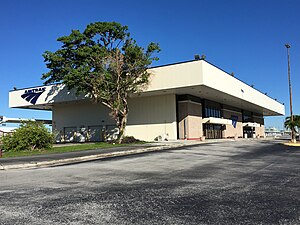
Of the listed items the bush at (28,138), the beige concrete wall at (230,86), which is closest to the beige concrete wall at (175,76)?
the beige concrete wall at (230,86)

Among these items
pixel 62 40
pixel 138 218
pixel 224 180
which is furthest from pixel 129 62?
pixel 138 218

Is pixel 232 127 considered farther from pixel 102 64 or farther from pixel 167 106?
pixel 102 64

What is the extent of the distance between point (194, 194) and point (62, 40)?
26.7 metres

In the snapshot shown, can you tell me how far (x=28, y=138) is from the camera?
22625 mm

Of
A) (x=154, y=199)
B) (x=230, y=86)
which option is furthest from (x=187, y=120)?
(x=154, y=199)

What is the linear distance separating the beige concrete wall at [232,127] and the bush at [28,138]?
30.7 meters

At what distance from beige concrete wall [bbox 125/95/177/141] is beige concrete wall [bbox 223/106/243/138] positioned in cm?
1486

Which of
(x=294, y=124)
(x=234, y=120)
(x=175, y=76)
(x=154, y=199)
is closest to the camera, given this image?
(x=154, y=199)

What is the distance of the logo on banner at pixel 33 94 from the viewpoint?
43.6 m

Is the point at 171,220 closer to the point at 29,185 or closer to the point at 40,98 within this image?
the point at 29,185

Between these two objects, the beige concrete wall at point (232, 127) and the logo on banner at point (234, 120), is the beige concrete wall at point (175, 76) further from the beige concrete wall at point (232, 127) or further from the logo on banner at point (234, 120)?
the logo on banner at point (234, 120)

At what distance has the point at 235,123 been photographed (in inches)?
2064

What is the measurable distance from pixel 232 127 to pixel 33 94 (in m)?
32.5

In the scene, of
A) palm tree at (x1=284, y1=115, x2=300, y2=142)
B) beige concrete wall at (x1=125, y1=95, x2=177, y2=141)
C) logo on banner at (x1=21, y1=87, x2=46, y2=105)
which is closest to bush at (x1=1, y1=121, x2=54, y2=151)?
beige concrete wall at (x1=125, y1=95, x2=177, y2=141)
